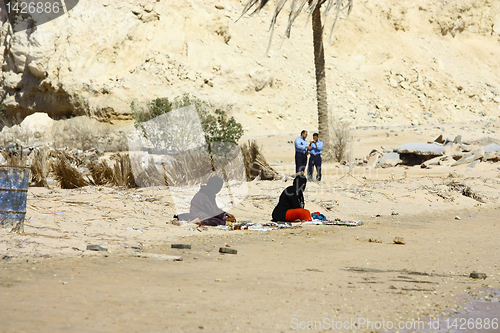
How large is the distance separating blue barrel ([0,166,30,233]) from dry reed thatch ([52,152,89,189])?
3079mm

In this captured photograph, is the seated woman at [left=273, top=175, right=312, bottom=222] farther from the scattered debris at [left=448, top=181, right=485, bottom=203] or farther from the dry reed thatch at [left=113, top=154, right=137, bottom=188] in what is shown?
the scattered debris at [left=448, top=181, right=485, bottom=203]

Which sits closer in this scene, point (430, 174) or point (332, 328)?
point (332, 328)

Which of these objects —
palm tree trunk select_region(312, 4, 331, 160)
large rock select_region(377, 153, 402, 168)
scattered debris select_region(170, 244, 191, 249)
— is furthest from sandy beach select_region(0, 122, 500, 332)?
palm tree trunk select_region(312, 4, 331, 160)

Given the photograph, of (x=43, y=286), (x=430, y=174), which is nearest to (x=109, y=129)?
(x=430, y=174)

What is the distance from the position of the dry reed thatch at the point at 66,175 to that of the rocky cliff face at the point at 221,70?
12357 mm

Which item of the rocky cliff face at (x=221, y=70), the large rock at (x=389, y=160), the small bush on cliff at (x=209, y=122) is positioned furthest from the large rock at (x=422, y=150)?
the rocky cliff face at (x=221, y=70)

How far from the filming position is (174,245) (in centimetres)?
474

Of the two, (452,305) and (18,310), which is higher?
(18,310)

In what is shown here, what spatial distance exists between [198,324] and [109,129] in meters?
17.7

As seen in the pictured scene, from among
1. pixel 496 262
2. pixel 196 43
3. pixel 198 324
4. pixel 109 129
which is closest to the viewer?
pixel 198 324

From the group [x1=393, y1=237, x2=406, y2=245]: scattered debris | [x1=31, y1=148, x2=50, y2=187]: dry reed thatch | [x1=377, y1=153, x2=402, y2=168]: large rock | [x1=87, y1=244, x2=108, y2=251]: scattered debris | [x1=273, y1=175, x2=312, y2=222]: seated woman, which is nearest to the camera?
[x1=87, y1=244, x2=108, y2=251]: scattered debris

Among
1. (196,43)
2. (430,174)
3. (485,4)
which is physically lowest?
(430,174)

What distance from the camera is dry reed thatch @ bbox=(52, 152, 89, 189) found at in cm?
789

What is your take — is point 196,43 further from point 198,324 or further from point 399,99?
point 198,324
